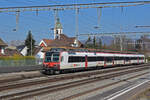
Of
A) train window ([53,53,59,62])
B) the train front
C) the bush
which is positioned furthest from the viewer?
the bush

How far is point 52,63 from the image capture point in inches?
1026

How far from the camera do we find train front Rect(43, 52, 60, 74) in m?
25.9

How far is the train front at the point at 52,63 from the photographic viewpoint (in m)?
25.9

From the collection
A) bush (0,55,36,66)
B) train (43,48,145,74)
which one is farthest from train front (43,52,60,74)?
bush (0,55,36,66)

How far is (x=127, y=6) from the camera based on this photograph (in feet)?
83.9

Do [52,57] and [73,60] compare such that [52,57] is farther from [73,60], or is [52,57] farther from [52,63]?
[73,60]

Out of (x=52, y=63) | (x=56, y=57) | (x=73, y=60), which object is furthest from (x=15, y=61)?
(x=56, y=57)

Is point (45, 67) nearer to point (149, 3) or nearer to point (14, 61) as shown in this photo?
point (149, 3)

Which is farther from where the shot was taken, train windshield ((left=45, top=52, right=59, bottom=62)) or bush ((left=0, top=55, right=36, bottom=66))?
bush ((left=0, top=55, right=36, bottom=66))

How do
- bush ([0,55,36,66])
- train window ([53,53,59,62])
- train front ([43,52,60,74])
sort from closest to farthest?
train front ([43,52,60,74])
train window ([53,53,59,62])
bush ([0,55,36,66])

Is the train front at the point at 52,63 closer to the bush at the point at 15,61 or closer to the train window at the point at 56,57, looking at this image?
the train window at the point at 56,57

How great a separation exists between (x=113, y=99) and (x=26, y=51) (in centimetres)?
8641

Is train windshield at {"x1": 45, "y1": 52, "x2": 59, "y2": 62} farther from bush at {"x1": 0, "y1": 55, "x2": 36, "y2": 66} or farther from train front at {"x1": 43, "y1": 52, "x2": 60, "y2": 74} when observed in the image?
bush at {"x1": 0, "y1": 55, "x2": 36, "y2": 66}

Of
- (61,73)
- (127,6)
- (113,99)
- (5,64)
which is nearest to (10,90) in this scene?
(113,99)
